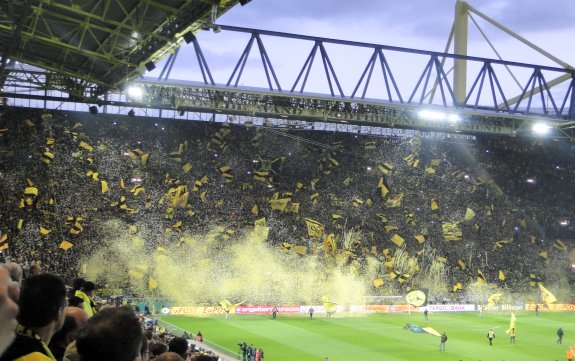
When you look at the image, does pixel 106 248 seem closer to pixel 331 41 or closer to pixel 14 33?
pixel 331 41

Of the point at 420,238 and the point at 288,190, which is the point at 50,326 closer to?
the point at 288,190

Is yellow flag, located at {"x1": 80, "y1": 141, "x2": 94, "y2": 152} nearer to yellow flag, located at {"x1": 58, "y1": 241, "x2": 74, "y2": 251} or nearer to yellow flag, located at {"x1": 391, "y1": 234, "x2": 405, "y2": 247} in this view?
yellow flag, located at {"x1": 58, "y1": 241, "x2": 74, "y2": 251}

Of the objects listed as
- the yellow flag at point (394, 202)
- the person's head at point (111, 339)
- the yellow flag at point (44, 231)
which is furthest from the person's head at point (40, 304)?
the yellow flag at point (394, 202)

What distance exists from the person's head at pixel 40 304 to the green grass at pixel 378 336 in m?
23.7

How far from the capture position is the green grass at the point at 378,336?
28.2 m

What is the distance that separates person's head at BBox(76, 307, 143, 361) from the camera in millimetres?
2773

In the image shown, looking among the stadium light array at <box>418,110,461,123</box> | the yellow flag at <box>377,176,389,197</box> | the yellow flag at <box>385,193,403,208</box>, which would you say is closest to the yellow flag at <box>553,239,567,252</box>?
the yellow flag at <box>385,193,403,208</box>

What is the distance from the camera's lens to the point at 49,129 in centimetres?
4450

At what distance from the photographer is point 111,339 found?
2.77m

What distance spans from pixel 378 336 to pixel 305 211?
1516 cm

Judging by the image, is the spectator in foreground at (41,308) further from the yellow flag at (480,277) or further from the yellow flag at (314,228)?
the yellow flag at (480,277)

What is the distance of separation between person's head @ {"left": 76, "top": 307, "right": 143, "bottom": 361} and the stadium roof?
1272 centimetres

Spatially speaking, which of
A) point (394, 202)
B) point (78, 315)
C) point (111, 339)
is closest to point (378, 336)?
point (394, 202)

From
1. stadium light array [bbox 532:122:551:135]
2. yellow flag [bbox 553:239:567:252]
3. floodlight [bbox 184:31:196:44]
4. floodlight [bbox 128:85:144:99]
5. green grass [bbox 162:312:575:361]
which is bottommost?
green grass [bbox 162:312:575:361]
